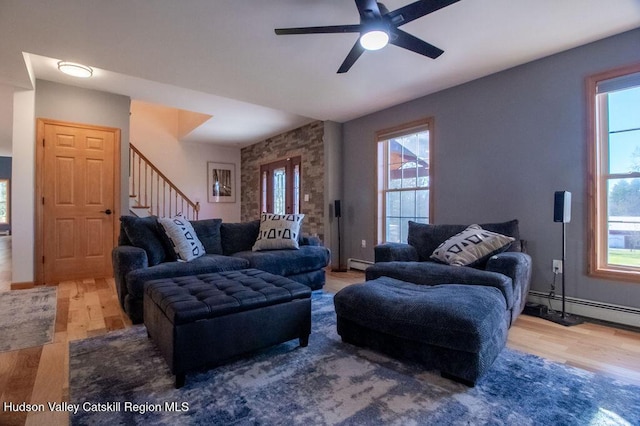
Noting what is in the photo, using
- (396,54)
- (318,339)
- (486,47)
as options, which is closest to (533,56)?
(486,47)

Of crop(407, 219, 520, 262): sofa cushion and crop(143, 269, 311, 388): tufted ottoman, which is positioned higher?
crop(407, 219, 520, 262): sofa cushion

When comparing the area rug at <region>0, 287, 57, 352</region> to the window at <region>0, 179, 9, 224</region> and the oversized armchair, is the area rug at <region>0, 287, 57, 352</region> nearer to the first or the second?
the oversized armchair

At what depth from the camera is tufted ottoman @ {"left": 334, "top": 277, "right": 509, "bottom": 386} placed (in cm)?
162

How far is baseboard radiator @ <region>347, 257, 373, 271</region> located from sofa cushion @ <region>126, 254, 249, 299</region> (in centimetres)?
216

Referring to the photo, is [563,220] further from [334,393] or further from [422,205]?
[334,393]

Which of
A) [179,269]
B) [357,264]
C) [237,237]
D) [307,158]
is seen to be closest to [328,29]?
[179,269]

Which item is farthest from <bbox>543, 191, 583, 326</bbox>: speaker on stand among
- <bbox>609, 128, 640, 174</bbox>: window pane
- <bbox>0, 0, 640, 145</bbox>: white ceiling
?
<bbox>0, 0, 640, 145</bbox>: white ceiling

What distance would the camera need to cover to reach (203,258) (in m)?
3.14

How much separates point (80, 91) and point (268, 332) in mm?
4318

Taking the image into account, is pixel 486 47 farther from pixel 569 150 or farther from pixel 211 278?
pixel 211 278

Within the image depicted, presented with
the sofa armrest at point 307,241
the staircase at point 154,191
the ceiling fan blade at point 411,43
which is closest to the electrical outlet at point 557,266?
the ceiling fan blade at point 411,43

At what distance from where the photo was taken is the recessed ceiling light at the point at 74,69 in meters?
3.38

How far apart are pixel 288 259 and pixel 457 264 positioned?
1.70 m

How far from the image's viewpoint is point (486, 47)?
276cm
